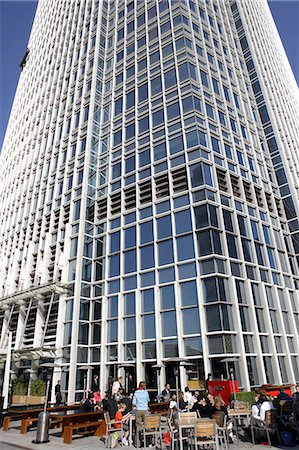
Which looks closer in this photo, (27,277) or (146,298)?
(146,298)

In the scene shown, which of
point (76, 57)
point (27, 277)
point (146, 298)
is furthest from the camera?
point (76, 57)

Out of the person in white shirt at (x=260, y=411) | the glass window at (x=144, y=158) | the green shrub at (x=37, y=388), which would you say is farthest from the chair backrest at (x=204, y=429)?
the glass window at (x=144, y=158)

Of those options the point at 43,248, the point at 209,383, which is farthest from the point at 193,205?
the point at 43,248

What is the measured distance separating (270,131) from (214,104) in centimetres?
892

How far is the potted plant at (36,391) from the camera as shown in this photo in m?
25.2

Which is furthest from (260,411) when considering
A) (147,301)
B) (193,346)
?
(147,301)

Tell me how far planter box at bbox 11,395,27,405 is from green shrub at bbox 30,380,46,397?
103cm

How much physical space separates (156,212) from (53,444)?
18407 millimetres

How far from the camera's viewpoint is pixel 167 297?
24.1 meters

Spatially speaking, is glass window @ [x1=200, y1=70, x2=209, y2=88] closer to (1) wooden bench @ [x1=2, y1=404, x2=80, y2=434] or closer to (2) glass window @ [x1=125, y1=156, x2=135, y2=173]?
(2) glass window @ [x1=125, y1=156, x2=135, y2=173]

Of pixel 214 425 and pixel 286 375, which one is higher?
pixel 286 375

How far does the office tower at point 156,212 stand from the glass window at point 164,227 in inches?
6.0

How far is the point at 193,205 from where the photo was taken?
83.0 ft

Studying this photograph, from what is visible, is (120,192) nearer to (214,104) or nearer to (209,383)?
(214,104)
